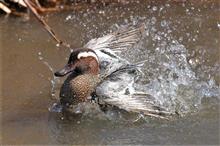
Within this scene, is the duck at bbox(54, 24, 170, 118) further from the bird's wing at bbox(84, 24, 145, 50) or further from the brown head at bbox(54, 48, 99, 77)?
the bird's wing at bbox(84, 24, 145, 50)

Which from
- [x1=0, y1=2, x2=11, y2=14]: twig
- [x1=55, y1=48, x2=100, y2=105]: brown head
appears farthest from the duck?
[x1=0, y1=2, x2=11, y2=14]: twig

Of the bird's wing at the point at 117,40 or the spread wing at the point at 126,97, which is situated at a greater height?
the bird's wing at the point at 117,40

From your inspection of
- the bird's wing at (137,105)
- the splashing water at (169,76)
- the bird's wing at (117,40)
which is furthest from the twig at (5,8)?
the bird's wing at (137,105)

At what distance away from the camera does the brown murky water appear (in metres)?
5.98

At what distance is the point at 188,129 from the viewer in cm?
603

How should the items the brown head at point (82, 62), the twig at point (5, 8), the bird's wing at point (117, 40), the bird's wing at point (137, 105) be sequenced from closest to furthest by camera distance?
1. the bird's wing at point (137, 105)
2. the brown head at point (82, 62)
3. the bird's wing at point (117, 40)
4. the twig at point (5, 8)

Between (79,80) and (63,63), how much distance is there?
30.1 inches

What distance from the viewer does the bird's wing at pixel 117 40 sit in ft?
23.2

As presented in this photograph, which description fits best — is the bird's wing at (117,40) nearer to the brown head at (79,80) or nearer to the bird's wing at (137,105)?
the brown head at (79,80)

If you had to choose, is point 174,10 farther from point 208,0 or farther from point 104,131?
point 104,131

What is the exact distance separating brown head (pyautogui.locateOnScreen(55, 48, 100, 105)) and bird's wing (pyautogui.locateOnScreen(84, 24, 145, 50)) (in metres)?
0.50

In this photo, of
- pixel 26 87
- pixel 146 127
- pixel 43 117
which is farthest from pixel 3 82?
pixel 146 127

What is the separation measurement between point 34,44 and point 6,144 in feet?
6.78

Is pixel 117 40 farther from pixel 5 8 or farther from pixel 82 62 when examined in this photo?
pixel 5 8
